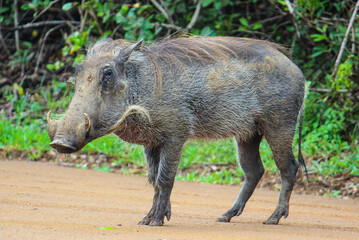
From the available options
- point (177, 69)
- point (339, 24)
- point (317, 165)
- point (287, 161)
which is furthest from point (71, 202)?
point (339, 24)

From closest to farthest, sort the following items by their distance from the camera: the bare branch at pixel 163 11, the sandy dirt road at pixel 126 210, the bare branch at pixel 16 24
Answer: the sandy dirt road at pixel 126 210 < the bare branch at pixel 163 11 < the bare branch at pixel 16 24

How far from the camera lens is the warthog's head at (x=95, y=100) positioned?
337 cm

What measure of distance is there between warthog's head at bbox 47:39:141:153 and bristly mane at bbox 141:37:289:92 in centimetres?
24

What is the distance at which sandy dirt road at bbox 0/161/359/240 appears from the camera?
10.6 feet

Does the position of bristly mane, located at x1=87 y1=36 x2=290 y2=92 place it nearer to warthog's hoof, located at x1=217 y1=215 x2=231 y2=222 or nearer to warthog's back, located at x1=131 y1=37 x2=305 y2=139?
warthog's back, located at x1=131 y1=37 x2=305 y2=139

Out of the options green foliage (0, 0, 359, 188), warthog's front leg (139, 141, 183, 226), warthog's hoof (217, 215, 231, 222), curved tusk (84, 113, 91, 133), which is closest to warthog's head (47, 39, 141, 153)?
curved tusk (84, 113, 91, 133)

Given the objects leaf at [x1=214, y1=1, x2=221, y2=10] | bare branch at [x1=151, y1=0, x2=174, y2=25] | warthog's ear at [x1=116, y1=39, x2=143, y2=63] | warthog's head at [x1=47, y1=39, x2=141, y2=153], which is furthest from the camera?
bare branch at [x1=151, y1=0, x2=174, y2=25]

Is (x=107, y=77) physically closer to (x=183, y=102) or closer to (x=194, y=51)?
(x=183, y=102)

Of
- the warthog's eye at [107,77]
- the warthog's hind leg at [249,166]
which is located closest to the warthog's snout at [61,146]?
the warthog's eye at [107,77]

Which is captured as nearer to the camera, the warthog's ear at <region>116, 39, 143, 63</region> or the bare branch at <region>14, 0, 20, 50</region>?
the warthog's ear at <region>116, 39, 143, 63</region>

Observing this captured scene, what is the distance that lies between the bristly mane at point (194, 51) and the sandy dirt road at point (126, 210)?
104 cm

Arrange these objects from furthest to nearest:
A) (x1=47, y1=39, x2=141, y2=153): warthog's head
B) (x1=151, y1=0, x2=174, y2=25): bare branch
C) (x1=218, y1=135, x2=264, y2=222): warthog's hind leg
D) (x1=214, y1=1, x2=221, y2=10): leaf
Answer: (x1=151, y1=0, x2=174, y2=25): bare branch < (x1=214, y1=1, x2=221, y2=10): leaf < (x1=218, y1=135, x2=264, y2=222): warthog's hind leg < (x1=47, y1=39, x2=141, y2=153): warthog's head

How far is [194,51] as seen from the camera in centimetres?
432

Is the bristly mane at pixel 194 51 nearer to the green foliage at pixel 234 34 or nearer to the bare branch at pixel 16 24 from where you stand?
the green foliage at pixel 234 34
